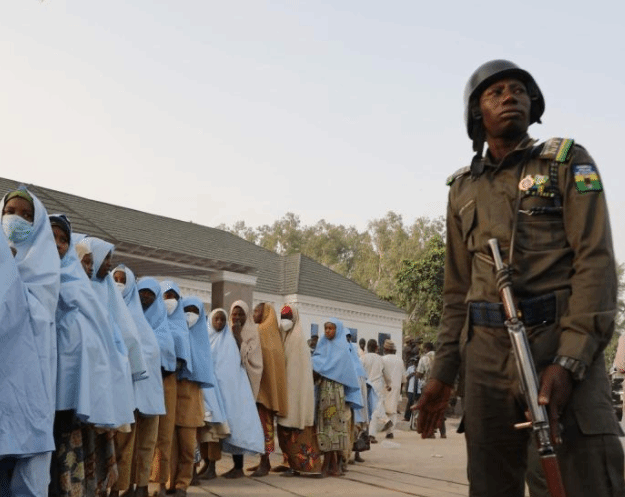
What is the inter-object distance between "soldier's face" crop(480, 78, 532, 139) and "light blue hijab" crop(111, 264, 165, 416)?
4.26 meters

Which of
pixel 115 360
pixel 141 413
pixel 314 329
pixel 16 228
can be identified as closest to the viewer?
pixel 16 228

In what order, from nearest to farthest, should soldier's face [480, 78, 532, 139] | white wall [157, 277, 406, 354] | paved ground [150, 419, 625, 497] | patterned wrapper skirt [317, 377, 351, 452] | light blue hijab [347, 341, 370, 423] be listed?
soldier's face [480, 78, 532, 139] → paved ground [150, 419, 625, 497] → patterned wrapper skirt [317, 377, 351, 452] → light blue hijab [347, 341, 370, 423] → white wall [157, 277, 406, 354]

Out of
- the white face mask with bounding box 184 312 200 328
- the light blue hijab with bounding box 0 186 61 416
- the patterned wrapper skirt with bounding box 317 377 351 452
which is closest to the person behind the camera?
the light blue hijab with bounding box 0 186 61 416

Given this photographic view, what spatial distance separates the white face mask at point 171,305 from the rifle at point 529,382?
18.0 feet

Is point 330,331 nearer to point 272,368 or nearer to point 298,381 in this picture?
point 298,381

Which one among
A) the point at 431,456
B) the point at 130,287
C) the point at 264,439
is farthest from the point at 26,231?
the point at 431,456

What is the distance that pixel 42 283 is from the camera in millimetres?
4492

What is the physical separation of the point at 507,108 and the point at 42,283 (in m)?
2.69

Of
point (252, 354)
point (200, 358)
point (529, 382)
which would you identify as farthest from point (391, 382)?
point (529, 382)

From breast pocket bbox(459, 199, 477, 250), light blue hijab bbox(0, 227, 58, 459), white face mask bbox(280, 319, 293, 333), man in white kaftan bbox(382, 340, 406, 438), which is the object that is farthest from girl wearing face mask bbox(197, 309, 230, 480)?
man in white kaftan bbox(382, 340, 406, 438)

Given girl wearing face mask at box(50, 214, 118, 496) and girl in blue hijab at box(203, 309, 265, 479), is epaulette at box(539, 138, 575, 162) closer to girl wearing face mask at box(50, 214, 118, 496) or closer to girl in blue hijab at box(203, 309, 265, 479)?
girl wearing face mask at box(50, 214, 118, 496)

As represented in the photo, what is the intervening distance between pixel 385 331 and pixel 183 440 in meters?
34.7

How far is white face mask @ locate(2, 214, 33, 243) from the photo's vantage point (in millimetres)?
4590

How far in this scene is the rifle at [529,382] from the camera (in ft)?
7.95
